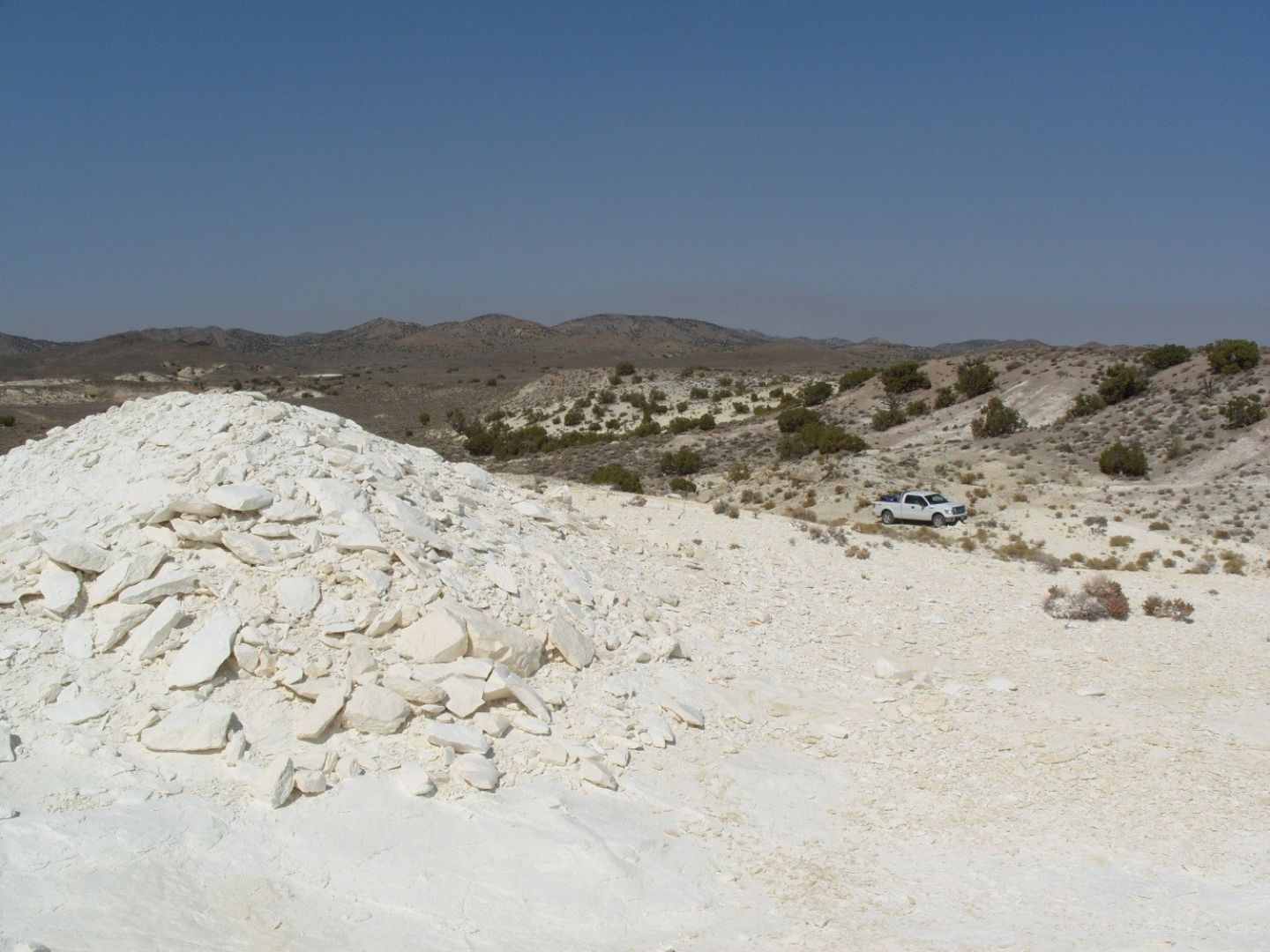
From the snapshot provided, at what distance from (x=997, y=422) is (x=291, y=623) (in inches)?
1502

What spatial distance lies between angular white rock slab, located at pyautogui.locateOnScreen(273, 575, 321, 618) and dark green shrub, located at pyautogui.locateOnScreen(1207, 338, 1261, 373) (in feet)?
141

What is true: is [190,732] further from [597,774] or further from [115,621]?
[597,774]

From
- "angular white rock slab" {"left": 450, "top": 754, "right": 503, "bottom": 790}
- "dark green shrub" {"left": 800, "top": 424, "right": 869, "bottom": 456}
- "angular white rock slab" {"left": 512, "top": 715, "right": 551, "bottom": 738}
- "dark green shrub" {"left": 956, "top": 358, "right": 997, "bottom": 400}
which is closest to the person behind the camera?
"angular white rock slab" {"left": 450, "top": 754, "right": 503, "bottom": 790}

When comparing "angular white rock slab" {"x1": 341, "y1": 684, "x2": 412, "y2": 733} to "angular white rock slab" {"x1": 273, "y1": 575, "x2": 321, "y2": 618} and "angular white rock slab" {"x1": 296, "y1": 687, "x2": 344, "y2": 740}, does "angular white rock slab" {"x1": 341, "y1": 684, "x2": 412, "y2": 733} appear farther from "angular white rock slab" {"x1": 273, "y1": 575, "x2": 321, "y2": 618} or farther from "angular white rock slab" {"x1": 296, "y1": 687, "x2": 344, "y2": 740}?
"angular white rock slab" {"x1": 273, "y1": 575, "x2": 321, "y2": 618}

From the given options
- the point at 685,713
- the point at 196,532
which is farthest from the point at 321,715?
the point at 685,713

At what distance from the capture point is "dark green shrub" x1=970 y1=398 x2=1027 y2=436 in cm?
4047

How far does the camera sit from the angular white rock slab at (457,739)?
7148mm

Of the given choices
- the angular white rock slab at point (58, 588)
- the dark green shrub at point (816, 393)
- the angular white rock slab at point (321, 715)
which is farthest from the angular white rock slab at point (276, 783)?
the dark green shrub at point (816, 393)

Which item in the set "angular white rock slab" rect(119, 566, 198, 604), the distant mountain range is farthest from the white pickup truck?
the distant mountain range

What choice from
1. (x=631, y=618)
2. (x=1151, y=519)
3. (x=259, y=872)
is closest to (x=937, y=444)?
(x=1151, y=519)

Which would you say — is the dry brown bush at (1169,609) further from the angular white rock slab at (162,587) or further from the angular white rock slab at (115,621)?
the angular white rock slab at (115,621)

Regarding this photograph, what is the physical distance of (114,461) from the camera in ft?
35.7

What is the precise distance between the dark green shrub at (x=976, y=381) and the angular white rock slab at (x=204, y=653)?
4622 cm

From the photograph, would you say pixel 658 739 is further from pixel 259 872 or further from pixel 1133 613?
pixel 1133 613
